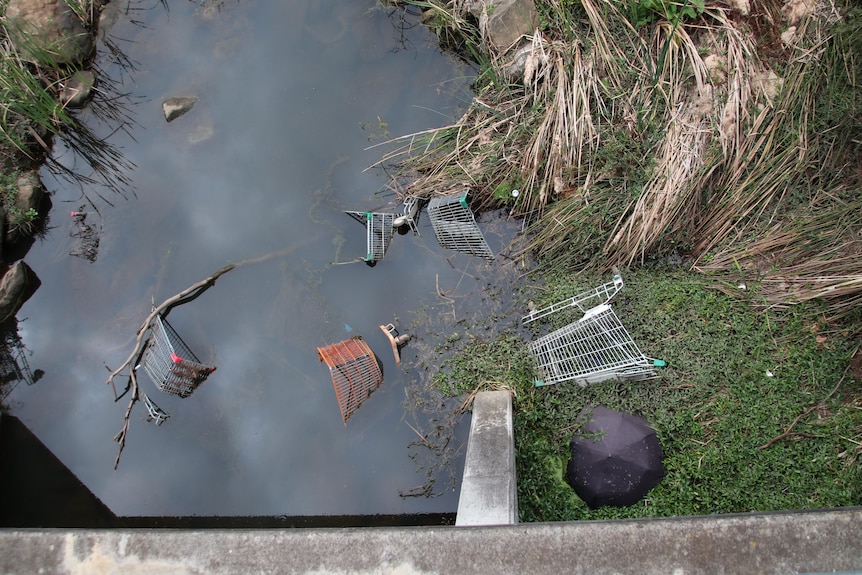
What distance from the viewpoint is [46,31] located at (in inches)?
236

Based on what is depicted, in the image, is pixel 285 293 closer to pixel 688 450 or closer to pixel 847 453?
pixel 688 450

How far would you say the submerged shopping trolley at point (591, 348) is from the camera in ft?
14.5

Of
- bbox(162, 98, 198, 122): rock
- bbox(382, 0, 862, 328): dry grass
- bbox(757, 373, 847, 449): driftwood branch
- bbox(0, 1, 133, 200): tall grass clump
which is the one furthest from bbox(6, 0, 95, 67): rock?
bbox(757, 373, 847, 449): driftwood branch

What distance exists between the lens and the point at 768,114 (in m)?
4.71

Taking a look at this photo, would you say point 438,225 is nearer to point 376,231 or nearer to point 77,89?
point 376,231

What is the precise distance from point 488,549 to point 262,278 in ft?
12.1

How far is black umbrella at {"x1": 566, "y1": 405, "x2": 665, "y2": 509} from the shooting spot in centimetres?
408

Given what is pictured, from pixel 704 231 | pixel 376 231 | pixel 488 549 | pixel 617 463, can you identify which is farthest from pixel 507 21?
pixel 488 549

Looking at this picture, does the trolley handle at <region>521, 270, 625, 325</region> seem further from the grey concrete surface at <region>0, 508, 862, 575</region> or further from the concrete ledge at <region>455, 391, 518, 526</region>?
the grey concrete surface at <region>0, 508, 862, 575</region>

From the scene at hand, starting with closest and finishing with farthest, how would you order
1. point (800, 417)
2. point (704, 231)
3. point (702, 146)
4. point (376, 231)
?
point (800, 417)
point (702, 146)
point (704, 231)
point (376, 231)

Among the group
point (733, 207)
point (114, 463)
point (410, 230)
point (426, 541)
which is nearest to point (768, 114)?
point (733, 207)

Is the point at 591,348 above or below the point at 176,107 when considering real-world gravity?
below

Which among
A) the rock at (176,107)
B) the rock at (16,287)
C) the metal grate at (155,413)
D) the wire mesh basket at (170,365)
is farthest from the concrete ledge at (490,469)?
the rock at (16,287)

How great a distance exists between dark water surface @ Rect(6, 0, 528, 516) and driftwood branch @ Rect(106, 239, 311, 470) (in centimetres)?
8
